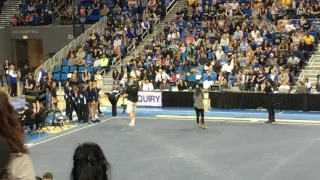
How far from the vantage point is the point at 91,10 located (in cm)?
3375

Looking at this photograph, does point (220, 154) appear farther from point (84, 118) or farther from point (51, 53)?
point (51, 53)

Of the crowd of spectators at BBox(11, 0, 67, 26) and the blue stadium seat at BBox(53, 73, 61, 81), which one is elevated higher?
the crowd of spectators at BBox(11, 0, 67, 26)

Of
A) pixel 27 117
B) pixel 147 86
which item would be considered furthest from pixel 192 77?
pixel 27 117

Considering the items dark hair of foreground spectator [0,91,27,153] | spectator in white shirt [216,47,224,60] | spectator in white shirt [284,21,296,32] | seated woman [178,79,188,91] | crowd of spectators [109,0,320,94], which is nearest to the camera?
dark hair of foreground spectator [0,91,27,153]

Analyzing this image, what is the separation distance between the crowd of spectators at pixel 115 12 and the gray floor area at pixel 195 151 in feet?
46.7

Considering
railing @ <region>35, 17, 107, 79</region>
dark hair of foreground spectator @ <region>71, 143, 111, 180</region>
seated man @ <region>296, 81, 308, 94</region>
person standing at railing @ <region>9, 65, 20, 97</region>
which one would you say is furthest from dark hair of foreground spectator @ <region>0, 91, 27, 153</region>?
railing @ <region>35, 17, 107, 79</region>

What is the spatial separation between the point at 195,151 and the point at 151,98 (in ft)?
29.5

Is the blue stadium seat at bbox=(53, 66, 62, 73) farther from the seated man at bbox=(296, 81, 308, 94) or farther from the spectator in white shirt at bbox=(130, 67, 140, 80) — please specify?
the seated man at bbox=(296, 81, 308, 94)

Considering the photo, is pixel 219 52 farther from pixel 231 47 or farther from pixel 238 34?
pixel 238 34

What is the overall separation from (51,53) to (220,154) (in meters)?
22.7

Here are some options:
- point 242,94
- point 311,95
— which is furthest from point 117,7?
point 311,95

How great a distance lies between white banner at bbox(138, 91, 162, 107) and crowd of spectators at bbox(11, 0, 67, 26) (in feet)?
47.4

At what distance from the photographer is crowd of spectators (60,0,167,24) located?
31797 millimetres

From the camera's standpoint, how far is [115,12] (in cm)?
3272
